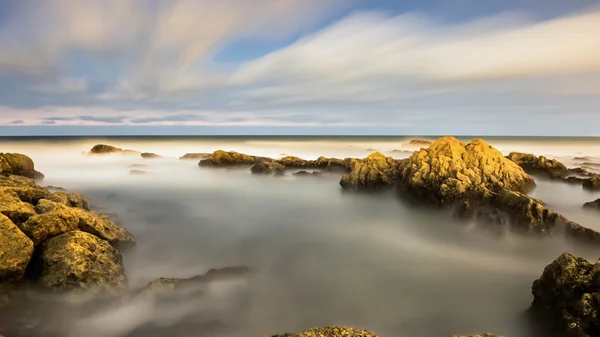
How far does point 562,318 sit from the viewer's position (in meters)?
4.68

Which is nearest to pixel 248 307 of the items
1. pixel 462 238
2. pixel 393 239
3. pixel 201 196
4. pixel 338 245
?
pixel 338 245

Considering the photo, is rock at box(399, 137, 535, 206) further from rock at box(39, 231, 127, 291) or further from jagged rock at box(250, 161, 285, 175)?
rock at box(39, 231, 127, 291)

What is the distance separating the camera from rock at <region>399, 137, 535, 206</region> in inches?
471

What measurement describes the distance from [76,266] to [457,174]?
11.8 metres

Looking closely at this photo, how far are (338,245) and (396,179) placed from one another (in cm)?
743

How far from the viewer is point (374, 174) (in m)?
16.6

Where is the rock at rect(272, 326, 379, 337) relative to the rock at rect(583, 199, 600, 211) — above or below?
above

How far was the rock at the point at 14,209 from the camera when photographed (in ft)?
21.5

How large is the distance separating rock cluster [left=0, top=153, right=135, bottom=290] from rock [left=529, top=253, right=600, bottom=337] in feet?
23.7

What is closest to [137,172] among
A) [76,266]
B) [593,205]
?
[76,266]

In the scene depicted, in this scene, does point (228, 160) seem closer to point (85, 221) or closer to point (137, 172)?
point (137, 172)

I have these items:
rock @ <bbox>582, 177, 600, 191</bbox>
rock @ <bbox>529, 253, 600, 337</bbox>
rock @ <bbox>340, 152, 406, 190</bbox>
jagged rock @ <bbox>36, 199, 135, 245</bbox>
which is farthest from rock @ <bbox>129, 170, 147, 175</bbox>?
rock @ <bbox>582, 177, 600, 191</bbox>

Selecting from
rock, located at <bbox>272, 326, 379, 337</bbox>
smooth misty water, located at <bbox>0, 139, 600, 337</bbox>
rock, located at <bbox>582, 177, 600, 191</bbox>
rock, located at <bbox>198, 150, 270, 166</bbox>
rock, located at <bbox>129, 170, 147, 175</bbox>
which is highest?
rock, located at <bbox>198, 150, 270, 166</bbox>

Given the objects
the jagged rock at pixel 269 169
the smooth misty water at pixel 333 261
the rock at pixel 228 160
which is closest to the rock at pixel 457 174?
the smooth misty water at pixel 333 261
